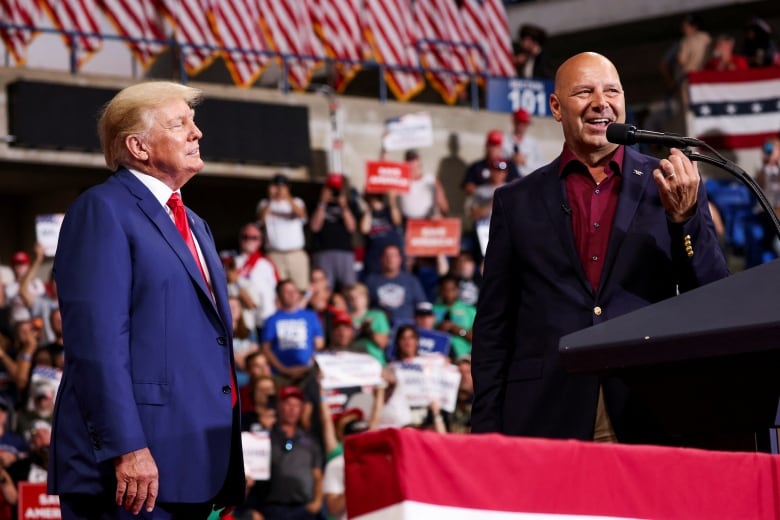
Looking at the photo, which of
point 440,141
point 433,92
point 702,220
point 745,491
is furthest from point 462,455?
point 433,92

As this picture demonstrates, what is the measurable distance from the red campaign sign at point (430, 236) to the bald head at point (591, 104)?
955 centimetres

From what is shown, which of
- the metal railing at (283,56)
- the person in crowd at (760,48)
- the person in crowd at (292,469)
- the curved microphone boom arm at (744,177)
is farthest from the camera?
the person in crowd at (760,48)

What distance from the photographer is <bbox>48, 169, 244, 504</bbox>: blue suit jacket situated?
11.1 feet

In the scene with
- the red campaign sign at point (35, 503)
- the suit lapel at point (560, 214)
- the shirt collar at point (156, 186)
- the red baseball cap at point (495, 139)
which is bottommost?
the red campaign sign at point (35, 503)

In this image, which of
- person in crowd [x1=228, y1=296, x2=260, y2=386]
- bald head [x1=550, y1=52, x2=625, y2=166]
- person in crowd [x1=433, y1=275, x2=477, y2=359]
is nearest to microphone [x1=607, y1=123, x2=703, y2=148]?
bald head [x1=550, y1=52, x2=625, y2=166]

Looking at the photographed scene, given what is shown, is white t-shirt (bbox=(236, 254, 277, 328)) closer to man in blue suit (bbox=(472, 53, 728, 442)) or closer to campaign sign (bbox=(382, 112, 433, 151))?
campaign sign (bbox=(382, 112, 433, 151))

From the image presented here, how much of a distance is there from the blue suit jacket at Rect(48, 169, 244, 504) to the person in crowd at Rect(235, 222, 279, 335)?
8.27 meters

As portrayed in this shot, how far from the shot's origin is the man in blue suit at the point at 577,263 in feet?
11.9

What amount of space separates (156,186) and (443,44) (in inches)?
571

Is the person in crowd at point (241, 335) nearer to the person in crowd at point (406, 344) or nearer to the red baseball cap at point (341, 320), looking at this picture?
the red baseball cap at point (341, 320)

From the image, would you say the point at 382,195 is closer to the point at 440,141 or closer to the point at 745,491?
the point at 440,141

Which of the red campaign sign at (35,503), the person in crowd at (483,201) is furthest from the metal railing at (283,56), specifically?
the red campaign sign at (35,503)

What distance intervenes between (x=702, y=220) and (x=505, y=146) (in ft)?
37.2

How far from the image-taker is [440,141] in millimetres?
16781
